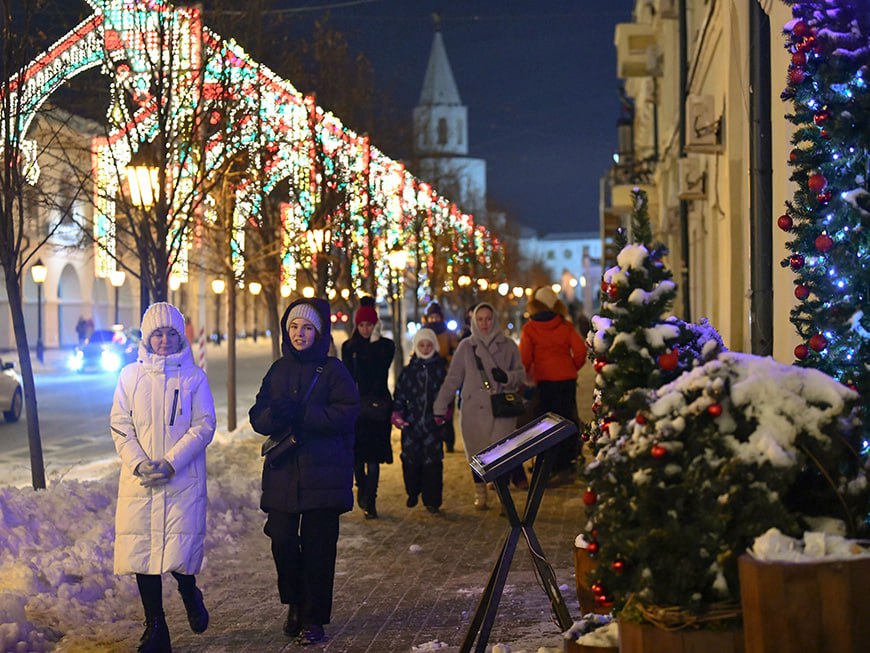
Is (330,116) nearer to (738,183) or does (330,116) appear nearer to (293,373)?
(738,183)

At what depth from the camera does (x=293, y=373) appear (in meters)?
7.97

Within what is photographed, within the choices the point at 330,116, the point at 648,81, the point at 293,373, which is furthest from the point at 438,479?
the point at 648,81

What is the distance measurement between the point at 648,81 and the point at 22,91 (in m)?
33.7

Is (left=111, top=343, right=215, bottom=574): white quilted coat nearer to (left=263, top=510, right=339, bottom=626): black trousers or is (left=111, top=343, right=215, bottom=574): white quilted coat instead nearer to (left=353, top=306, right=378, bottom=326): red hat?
(left=263, top=510, right=339, bottom=626): black trousers

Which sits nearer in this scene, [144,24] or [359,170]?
[144,24]

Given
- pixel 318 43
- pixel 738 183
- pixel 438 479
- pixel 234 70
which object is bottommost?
pixel 438 479

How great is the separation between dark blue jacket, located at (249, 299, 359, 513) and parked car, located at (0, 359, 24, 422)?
18.3 metres

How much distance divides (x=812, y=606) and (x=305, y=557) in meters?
4.11

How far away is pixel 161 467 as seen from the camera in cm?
728

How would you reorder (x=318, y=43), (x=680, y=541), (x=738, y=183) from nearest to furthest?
(x=680, y=541)
(x=738, y=183)
(x=318, y=43)

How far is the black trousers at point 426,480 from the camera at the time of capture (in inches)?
497

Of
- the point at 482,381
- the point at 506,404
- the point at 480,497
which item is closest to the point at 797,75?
the point at 506,404

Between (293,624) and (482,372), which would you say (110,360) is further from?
(293,624)

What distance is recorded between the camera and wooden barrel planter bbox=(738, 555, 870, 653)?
4.20 meters
